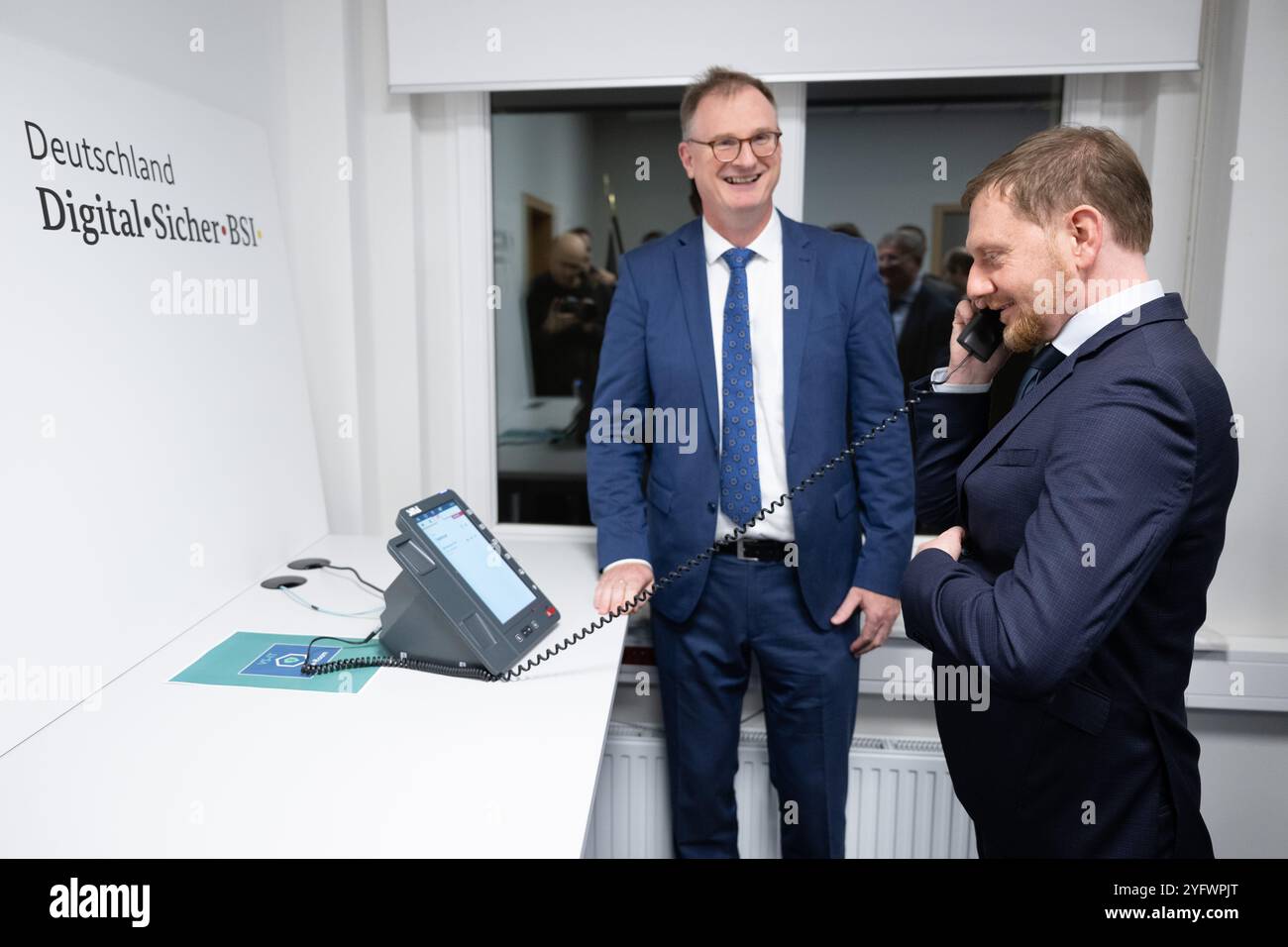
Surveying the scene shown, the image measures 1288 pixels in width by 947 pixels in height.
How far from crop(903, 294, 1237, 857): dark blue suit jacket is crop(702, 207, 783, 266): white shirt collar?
0.87m

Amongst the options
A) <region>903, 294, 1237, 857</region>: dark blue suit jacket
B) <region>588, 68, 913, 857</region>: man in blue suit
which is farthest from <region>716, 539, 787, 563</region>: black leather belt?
<region>903, 294, 1237, 857</region>: dark blue suit jacket

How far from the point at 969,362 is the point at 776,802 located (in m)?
1.38

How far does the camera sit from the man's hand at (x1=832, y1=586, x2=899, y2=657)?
198cm

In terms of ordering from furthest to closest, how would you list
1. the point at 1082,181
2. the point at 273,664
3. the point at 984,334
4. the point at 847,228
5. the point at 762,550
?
1. the point at 847,228
2. the point at 762,550
3. the point at 273,664
4. the point at 984,334
5. the point at 1082,181

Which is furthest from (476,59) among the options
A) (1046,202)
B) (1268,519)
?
(1268,519)

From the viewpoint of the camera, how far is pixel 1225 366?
2230 millimetres

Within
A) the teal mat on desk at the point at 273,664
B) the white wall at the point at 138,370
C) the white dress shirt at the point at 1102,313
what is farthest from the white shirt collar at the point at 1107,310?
the white wall at the point at 138,370

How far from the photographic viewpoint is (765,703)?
212 centimetres

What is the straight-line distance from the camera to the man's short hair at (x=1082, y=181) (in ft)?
3.74

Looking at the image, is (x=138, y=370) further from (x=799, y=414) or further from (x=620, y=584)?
(x=799, y=414)

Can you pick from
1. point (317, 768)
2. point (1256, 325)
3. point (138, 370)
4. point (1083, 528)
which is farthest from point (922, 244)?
point (317, 768)

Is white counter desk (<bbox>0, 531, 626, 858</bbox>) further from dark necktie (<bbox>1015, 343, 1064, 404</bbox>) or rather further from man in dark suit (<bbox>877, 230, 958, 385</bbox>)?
man in dark suit (<bbox>877, 230, 958, 385</bbox>)
